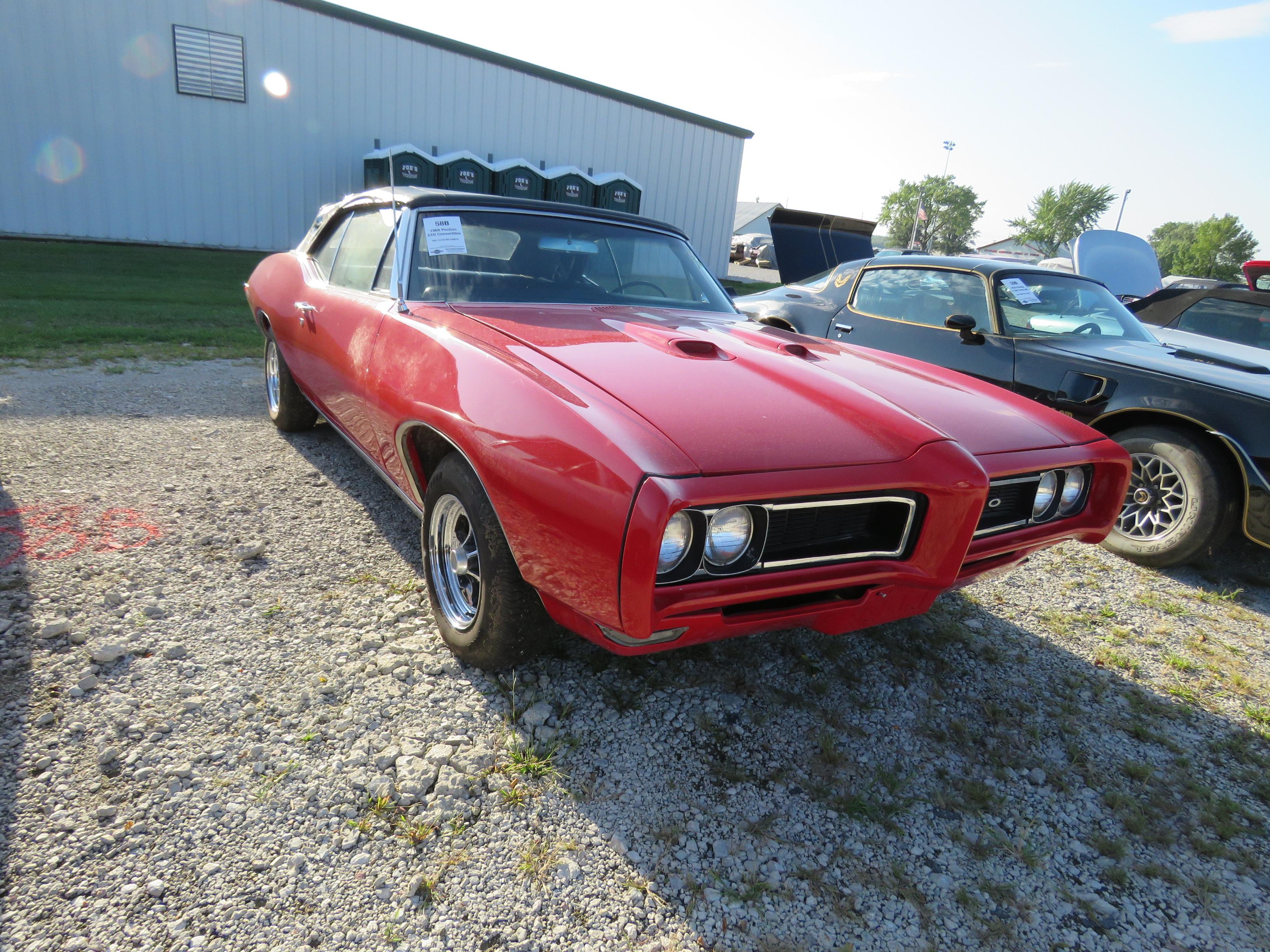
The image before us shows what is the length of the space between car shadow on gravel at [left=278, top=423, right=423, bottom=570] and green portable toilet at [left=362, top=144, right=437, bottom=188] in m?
12.1

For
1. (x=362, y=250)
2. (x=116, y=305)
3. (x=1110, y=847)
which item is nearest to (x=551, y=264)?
(x=362, y=250)

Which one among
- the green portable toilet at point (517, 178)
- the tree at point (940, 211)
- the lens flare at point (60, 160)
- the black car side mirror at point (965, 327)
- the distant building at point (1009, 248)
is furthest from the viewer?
the tree at point (940, 211)

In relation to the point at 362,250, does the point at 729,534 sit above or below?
below

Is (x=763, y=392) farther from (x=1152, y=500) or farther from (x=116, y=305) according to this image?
(x=116, y=305)

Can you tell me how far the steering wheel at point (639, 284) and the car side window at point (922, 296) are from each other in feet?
6.57

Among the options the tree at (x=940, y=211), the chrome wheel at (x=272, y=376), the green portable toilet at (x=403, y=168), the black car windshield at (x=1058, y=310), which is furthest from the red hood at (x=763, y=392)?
the tree at (x=940, y=211)

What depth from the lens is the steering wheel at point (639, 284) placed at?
124 inches

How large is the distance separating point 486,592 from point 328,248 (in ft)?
8.56

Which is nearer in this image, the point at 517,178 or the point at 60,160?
the point at 60,160

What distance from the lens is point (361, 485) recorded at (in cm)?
373

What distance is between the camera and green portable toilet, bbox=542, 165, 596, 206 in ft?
57.3

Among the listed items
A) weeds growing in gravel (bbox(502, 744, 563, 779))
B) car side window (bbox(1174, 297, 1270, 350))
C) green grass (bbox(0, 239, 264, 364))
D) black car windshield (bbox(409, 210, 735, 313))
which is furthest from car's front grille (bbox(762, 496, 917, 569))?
green grass (bbox(0, 239, 264, 364))

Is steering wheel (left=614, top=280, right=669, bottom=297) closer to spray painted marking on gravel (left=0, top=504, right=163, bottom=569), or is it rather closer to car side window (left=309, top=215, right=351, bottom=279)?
car side window (left=309, top=215, right=351, bottom=279)

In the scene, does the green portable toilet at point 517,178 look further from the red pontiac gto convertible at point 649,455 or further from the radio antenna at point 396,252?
the red pontiac gto convertible at point 649,455
